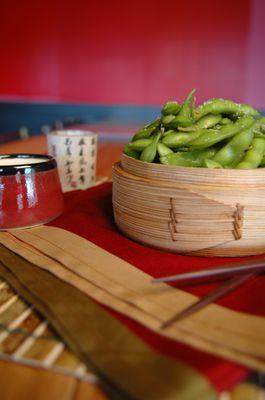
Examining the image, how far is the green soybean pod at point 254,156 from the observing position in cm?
54

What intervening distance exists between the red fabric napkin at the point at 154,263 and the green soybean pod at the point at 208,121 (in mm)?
205

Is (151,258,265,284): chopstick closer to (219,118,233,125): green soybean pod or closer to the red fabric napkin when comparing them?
the red fabric napkin

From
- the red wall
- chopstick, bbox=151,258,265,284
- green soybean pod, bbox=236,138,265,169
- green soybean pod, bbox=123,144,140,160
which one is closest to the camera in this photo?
chopstick, bbox=151,258,265,284

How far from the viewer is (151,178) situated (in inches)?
21.8

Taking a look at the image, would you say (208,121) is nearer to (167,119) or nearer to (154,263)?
(167,119)

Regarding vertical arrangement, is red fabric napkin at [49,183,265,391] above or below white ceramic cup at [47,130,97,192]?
below

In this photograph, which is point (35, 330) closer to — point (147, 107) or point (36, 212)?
point (36, 212)

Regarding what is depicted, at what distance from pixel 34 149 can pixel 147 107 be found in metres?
2.54

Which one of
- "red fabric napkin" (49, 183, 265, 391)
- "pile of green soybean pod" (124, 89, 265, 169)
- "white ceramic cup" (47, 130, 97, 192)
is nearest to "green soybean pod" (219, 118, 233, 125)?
"pile of green soybean pod" (124, 89, 265, 169)

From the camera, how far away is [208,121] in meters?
0.61

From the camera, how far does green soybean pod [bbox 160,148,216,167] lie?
0.56 m

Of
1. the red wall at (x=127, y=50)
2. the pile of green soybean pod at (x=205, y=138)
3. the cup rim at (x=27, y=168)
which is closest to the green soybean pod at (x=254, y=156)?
the pile of green soybean pod at (x=205, y=138)

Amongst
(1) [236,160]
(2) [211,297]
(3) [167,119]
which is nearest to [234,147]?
(1) [236,160]

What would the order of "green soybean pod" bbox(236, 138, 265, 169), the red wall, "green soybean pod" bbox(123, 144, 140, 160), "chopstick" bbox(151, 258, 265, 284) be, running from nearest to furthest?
"chopstick" bbox(151, 258, 265, 284), "green soybean pod" bbox(236, 138, 265, 169), "green soybean pod" bbox(123, 144, 140, 160), the red wall
